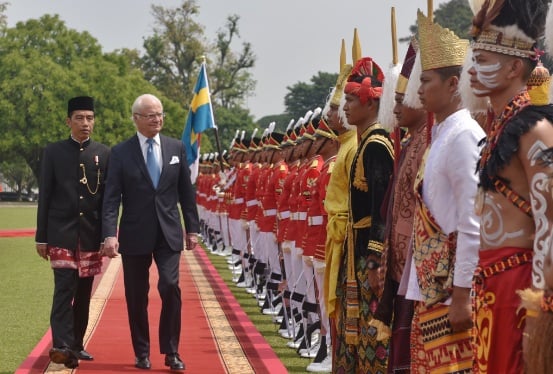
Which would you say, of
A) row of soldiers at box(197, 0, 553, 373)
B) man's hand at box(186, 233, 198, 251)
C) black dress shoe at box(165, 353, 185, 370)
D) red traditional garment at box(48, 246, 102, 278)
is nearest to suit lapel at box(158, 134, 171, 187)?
man's hand at box(186, 233, 198, 251)

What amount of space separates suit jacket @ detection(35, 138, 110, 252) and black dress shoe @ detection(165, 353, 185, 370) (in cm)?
119

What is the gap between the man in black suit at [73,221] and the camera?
29.5 ft

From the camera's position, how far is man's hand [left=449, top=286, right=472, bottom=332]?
4504 millimetres

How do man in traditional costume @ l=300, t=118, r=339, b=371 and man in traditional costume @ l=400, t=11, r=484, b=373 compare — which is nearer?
man in traditional costume @ l=400, t=11, r=484, b=373

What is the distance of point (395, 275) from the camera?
18.5 ft

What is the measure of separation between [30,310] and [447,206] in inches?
366

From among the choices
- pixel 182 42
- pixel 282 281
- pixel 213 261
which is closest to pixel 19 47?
pixel 182 42

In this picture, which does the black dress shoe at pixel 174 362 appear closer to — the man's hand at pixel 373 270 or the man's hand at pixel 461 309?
the man's hand at pixel 373 270

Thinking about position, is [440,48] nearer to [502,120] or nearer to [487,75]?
[487,75]

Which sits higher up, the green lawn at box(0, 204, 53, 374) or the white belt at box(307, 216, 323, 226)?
the white belt at box(307, 216, 323, 226)

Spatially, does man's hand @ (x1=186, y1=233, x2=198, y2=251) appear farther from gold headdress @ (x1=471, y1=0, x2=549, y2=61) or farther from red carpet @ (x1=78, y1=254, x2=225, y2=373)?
gold headdress @ (x1=471, y1=0, x2=549, y2=61)

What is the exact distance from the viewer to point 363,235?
6.46m

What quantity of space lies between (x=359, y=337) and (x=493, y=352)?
2441mm

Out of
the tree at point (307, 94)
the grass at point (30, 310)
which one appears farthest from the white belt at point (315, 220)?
the tree at point (307, 94)
